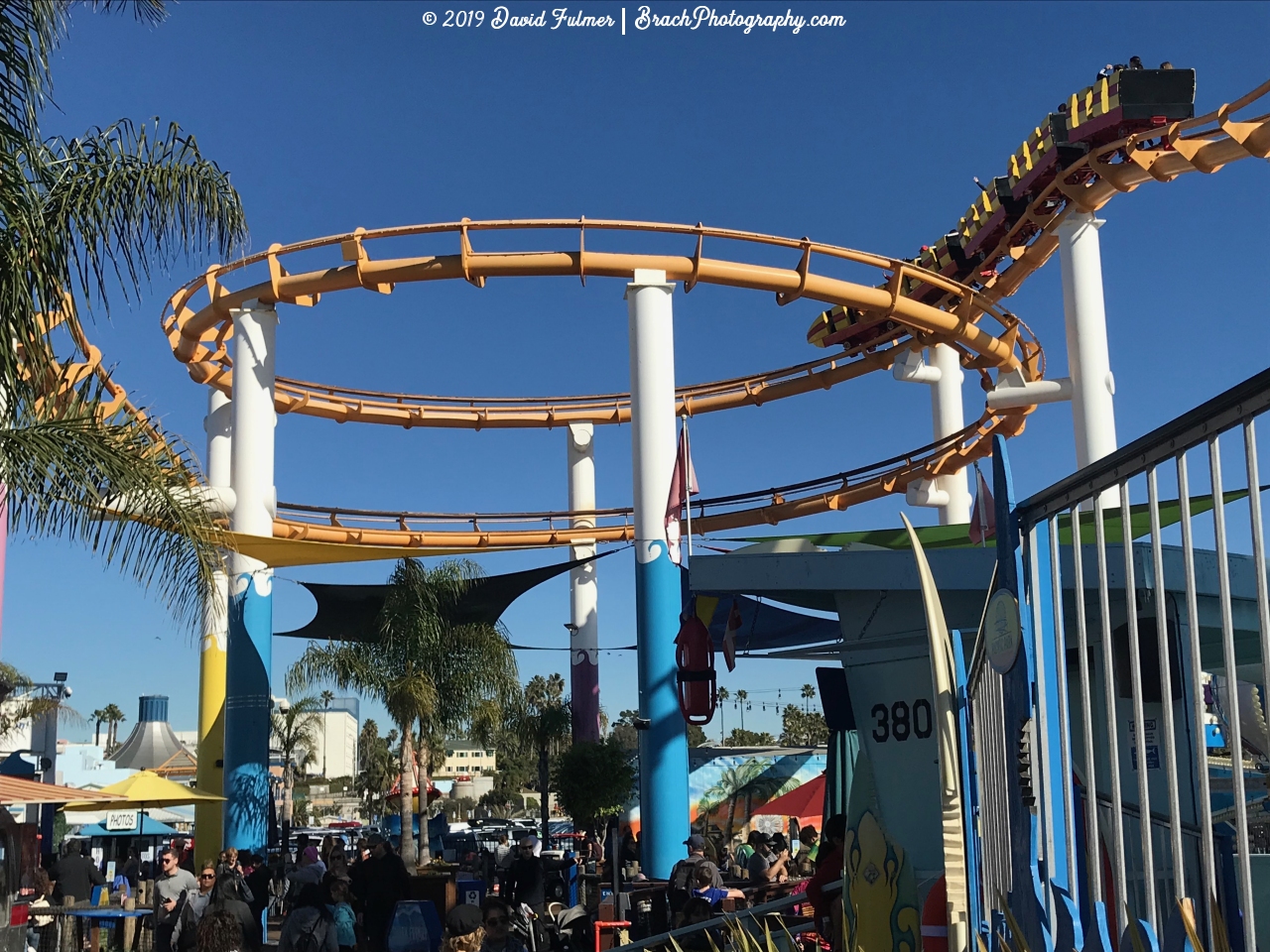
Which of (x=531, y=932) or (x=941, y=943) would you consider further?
(x=531, y=932)

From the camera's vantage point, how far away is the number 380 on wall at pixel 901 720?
729 centimetres

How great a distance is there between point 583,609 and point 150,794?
846 cm

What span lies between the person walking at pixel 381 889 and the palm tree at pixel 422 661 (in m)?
8.51

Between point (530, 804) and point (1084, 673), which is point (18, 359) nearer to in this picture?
point (1084, 673)

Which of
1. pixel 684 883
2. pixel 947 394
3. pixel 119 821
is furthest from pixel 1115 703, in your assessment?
pixel 119 821


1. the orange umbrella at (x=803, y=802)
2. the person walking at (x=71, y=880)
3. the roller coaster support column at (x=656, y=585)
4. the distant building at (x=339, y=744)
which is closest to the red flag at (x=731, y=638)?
the roller coaster support column at (x=656, y=585)

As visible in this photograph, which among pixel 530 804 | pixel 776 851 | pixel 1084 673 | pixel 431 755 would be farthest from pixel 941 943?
pixel 530 804

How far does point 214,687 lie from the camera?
18547mm

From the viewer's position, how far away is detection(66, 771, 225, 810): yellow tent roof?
15398 millimetres

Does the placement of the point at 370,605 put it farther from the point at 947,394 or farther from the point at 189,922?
the point at 189,922

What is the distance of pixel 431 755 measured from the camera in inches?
959

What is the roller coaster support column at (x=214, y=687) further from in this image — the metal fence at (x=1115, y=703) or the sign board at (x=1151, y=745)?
the metal fence at (x=1115, y=703)

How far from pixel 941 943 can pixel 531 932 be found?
415 cm

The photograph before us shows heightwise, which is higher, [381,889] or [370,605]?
[370,605]
